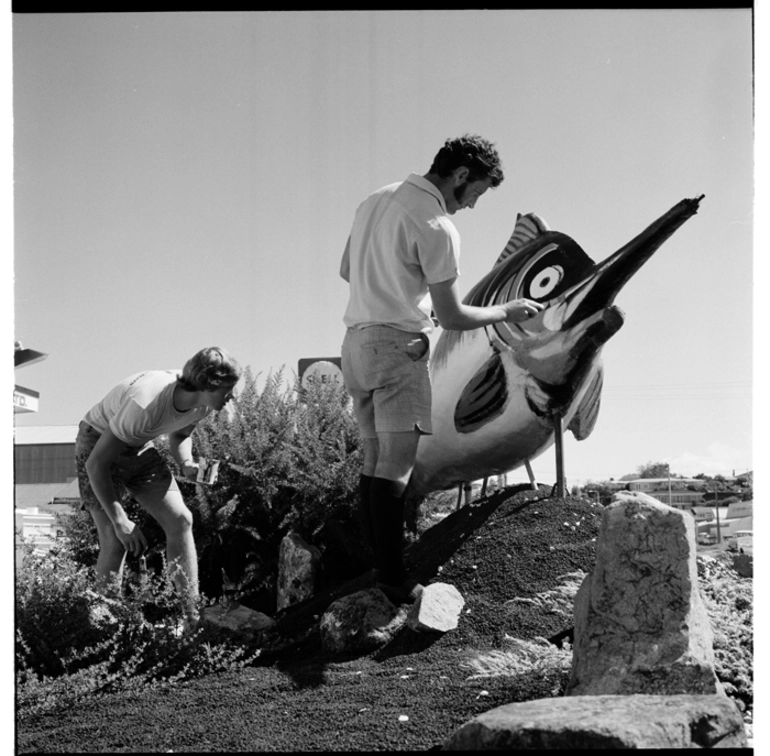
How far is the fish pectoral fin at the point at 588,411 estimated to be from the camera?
469cm

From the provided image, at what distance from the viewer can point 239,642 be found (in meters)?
→ 3.55

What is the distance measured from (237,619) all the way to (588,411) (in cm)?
223

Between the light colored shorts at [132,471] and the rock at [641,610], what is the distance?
85.0 inches

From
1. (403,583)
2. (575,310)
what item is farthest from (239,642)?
(575,310)

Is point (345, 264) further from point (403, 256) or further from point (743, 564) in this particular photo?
point (743, 564)

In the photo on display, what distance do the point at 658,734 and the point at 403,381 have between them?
1.68 meters

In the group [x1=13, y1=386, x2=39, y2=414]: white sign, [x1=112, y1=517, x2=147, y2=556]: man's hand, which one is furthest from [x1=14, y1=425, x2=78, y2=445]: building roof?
[x1=112, y1=517, x2=147, y2=556]: man's hand

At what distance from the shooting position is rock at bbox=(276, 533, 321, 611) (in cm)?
476

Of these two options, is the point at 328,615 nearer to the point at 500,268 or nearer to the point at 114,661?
the point at 114,661

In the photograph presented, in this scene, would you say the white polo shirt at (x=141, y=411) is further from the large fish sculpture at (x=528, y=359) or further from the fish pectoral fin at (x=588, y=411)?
the fish pectoral fin at (x=588, y=411)

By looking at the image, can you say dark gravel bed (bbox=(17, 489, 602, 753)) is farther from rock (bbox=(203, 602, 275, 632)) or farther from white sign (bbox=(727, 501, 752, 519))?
white sign (bbox=(727, 501, 752, 519))

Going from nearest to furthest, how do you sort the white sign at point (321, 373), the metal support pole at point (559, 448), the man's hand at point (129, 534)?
the man's hand at point (129, 534) → the metal support pole at point (559, 448) → the white sign at point (321, 373)

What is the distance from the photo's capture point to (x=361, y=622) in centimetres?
311

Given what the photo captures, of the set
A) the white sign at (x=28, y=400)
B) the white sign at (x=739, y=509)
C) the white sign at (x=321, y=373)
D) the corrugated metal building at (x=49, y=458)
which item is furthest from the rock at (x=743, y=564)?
the corrugated metal building at (x=49, y=458)
